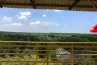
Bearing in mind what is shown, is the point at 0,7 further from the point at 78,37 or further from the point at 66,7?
the point at 78,37

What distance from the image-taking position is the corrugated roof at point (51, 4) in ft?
17.7

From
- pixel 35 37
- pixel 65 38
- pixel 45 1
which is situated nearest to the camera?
pixel 45 1

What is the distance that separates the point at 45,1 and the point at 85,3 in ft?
2.65

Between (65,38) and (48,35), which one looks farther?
(48,35)

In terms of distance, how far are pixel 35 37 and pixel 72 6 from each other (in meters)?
22.0

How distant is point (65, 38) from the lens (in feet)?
81.9

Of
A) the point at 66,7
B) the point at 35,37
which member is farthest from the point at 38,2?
the point at 35,37

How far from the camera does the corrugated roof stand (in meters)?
5.40

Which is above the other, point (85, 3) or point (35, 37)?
point (85, 3)

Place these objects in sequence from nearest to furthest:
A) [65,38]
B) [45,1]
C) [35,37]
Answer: [45,1] < [65,38] < [35,37]

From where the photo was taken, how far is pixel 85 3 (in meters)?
5.52

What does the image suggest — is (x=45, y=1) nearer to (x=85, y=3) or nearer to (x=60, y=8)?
(x=60, y=8)

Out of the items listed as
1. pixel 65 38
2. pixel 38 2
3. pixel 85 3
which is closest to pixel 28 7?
pixel 38 2

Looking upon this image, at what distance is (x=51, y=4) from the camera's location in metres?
5.49
